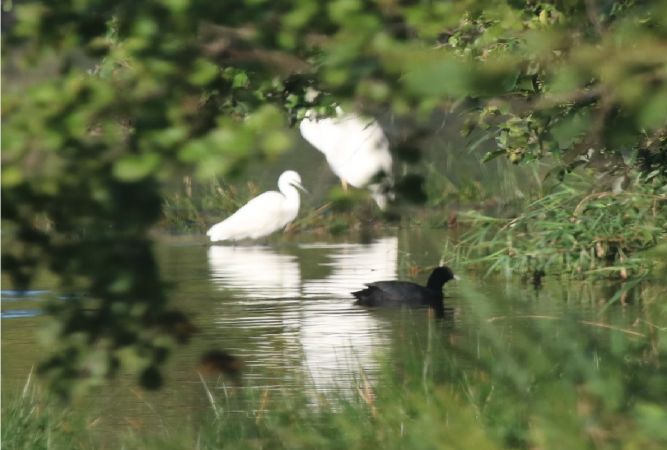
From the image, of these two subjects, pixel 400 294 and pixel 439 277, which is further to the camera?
pixel 439 277

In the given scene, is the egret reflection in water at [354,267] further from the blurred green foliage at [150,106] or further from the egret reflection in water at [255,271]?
the blurred green foliage at [150,106]

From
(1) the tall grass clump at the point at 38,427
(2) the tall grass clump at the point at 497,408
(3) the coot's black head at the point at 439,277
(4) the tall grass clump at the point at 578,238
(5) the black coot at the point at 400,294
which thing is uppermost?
(4) the tall grass clump at the point at 578,238

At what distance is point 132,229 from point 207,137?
9.5 inches

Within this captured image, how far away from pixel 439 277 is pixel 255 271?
3374 millimetres

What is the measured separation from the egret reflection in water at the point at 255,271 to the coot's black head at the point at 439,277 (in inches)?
48.0

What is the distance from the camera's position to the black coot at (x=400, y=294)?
46.2 feet

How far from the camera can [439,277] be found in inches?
577

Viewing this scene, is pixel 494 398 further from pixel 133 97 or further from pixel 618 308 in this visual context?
pixel 618 308

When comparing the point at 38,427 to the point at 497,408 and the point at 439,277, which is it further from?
the point at 439,277

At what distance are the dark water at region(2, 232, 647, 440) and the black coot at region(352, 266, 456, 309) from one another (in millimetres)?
138

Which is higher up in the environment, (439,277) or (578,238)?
(578,238)

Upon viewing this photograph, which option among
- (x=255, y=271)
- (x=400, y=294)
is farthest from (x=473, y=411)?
(x=255, y=271)

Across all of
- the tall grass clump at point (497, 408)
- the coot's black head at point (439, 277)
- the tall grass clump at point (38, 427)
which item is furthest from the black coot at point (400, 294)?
the tall grass clump at point (38, 427)

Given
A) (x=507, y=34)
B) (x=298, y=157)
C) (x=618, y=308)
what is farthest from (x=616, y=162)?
(x=298, y=157)
